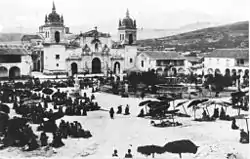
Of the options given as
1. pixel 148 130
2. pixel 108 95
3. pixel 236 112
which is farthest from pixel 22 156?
pixel 108 95

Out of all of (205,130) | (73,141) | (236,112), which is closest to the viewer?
(73,141)

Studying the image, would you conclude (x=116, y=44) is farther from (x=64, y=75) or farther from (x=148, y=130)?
(x=148, y=130)

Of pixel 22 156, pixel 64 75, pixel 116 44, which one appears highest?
pixel 116 44

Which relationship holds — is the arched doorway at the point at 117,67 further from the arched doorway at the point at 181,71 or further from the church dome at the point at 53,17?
the church dome at the point at 53,17

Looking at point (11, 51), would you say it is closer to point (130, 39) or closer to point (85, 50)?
point (85, 50)

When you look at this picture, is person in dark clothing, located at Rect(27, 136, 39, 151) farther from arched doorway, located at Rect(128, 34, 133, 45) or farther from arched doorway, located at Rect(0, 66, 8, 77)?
arched doorway, located at Rect(128, 34, 133, 45)

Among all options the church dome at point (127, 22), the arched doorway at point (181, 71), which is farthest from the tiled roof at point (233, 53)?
the church dome at point (127, 22)

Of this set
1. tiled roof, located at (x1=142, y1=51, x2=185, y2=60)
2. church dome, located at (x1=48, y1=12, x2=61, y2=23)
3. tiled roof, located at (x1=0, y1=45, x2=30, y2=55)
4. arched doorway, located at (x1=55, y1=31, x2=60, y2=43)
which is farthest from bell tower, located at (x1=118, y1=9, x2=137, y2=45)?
tiled roof, located at (x1=0, y1=45, x2=30, y2=55)
